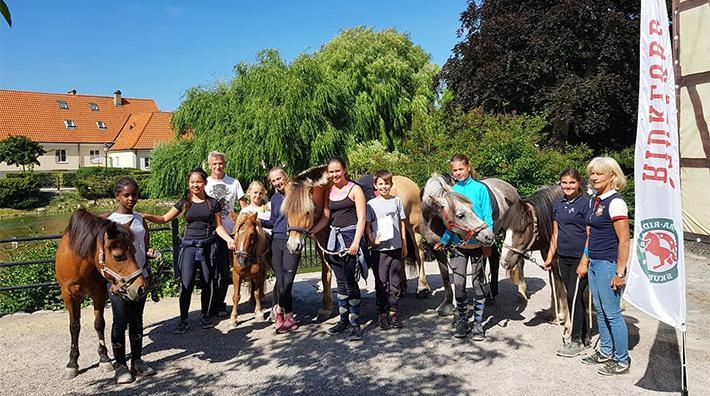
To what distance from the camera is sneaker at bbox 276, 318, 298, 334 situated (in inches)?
206

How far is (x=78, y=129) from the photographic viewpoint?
4850 centimetres

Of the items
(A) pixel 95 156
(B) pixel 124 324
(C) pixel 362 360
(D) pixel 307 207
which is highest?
(A) pixel 95 156

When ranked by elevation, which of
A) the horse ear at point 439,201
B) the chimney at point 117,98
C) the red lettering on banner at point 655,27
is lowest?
the horse ear at point 439,201

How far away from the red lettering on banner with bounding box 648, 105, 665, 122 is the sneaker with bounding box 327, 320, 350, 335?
11.2ft

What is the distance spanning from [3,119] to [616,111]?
160 ft

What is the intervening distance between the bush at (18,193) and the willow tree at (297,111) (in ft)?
43.0

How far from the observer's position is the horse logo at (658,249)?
3.38 m

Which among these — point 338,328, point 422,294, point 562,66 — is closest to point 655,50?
point 338,328

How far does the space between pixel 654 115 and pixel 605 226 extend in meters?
0.90

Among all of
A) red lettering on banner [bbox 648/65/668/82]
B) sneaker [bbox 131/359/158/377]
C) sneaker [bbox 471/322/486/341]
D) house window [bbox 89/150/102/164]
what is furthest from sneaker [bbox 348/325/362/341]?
house window [bbox 89/150/102/164]

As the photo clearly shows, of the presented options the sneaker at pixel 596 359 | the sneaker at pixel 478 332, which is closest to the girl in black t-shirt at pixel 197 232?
the sneaker at pixel 478 332

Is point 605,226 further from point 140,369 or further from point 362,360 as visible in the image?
point 140,369

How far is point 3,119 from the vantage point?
4356 centimetres

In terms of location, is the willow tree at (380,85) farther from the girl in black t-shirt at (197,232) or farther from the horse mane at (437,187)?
the girl in black t-shirt at (197,232)
